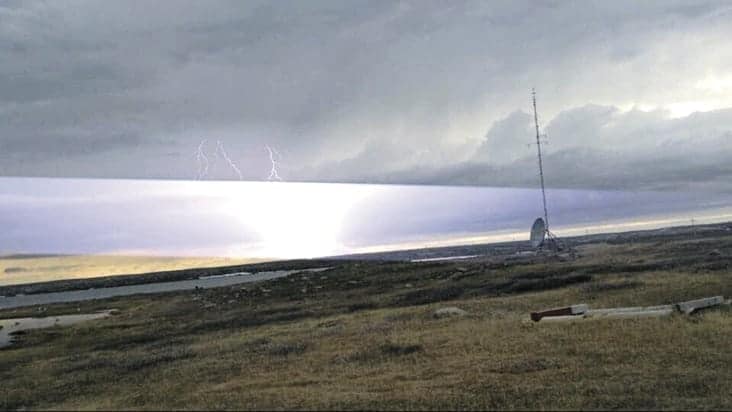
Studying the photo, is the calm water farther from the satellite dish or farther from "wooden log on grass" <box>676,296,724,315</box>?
"wooden log on grass" <box>676,296,724,315</box>

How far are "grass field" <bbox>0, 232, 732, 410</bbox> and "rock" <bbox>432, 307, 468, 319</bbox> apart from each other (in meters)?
0.65

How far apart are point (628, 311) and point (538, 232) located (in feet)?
153

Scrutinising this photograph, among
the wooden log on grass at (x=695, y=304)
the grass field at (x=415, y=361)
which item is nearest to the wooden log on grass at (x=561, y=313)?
the grass field at (x=415, y=361)

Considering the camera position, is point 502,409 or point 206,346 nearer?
point 502,409

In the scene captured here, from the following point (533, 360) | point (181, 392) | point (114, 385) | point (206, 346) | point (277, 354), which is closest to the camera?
point (181, 392)

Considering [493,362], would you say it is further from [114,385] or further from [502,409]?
[114,385]

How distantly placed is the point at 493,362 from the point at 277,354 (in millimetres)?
8372

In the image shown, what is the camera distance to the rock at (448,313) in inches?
1094

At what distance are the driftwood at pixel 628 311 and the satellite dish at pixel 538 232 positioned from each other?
4277 cm

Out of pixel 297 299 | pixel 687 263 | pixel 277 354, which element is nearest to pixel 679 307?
pixel 277 354

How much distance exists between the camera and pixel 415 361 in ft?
60.4

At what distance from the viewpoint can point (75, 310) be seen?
68312 mm

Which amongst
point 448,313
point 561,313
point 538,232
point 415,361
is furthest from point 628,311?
point 538,232

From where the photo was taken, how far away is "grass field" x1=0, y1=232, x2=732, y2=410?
540 inches
